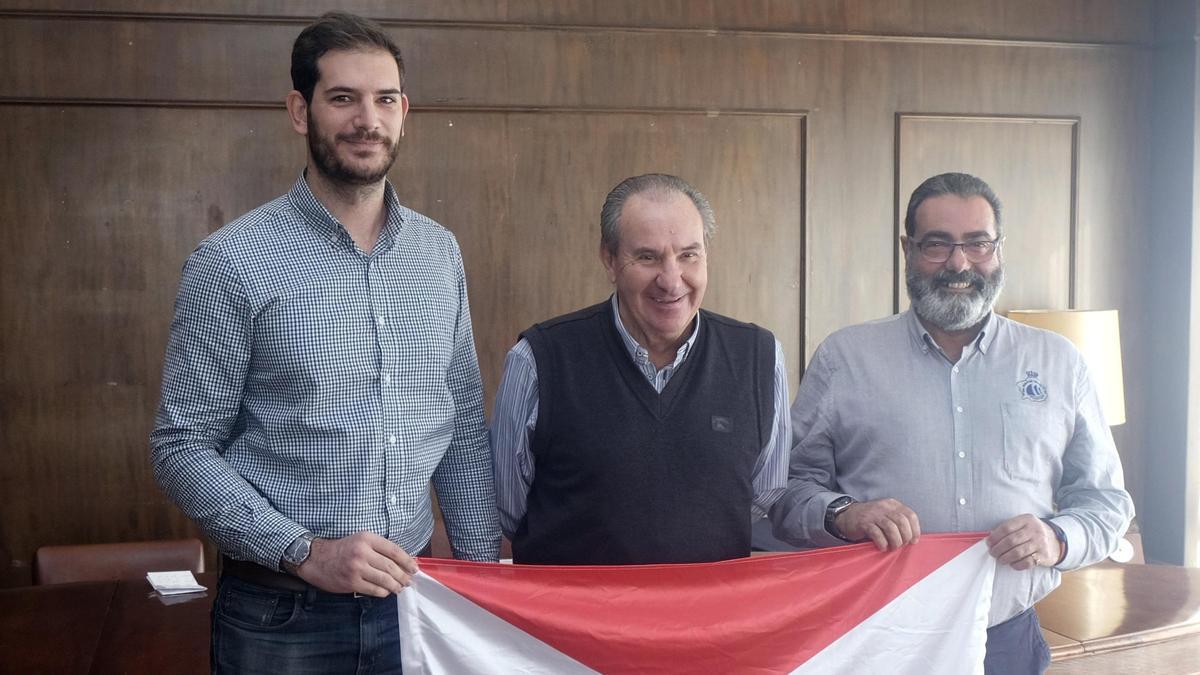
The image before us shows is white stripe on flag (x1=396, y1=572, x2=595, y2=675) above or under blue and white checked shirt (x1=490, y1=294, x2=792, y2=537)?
under

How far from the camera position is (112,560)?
362 cm

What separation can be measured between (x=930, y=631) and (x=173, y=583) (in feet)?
7.65

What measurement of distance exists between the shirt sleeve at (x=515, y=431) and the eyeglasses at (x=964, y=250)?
2.86 feet

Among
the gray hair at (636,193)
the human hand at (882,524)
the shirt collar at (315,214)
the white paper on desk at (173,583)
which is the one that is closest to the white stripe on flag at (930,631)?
the human hand at (882,524)

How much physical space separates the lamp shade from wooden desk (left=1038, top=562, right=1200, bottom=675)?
1.01 m

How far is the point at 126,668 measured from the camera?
267cm

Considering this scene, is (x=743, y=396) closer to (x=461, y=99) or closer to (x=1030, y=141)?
(x=461, y=99)

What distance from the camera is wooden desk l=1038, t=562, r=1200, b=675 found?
8.78ft

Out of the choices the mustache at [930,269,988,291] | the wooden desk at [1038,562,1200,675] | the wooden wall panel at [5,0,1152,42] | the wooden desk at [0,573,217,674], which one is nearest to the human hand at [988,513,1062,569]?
the mustache at [930,269,988,291]

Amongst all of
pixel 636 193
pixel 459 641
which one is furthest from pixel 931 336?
pixel 459 641

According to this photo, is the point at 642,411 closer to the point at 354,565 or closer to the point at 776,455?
the point at 776,455

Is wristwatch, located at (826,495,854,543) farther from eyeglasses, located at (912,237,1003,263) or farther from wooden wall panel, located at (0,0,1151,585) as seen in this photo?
wooden wall panel, located at (0,0,1151,585)

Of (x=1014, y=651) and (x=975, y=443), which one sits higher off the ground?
(x=975, y=443)

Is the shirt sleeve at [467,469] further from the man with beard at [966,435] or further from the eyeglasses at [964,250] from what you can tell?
the eyeglasses at [964,250]
